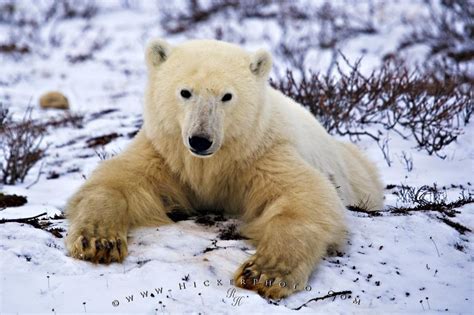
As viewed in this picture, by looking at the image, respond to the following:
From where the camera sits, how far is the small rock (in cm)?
964

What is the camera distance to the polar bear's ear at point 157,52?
378cm

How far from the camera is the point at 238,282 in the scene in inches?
112

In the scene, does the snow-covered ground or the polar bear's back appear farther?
the polar bear's back

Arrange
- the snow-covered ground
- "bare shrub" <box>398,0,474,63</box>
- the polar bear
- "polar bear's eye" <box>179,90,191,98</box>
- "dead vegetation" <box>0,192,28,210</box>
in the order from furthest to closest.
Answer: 1. "bare shrub" <box>398,0,474,63</box>
2. "dead vegetation" <box>0,192,28,210</box>
3. "polar bear's eye" <box>179,90,191,98</box>
4. the polar bear
5. the snow-covered ground

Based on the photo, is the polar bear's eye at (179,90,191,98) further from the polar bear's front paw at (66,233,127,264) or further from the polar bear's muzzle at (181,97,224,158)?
the polar bear's front paw at (66,233,127,264)

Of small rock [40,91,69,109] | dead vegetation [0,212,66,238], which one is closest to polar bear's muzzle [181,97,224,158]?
dead vegetation [0,212,66,238]

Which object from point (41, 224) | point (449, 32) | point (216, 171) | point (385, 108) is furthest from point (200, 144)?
point (449, 32)

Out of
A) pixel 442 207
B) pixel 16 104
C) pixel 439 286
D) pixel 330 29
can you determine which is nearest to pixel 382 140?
pixel 442 207

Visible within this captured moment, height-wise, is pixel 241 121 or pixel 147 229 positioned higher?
pixel 241 121

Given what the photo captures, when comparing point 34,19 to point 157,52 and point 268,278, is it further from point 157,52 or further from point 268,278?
point 268,278

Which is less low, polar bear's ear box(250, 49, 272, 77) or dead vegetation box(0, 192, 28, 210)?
polar bear's ear box(250, 49, 272, 77)

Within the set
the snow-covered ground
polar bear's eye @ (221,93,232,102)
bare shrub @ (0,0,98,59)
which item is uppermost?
bare shrub @ (0,0,98,59)

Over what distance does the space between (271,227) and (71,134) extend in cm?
501

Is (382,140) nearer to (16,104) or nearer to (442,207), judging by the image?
(442,207)
